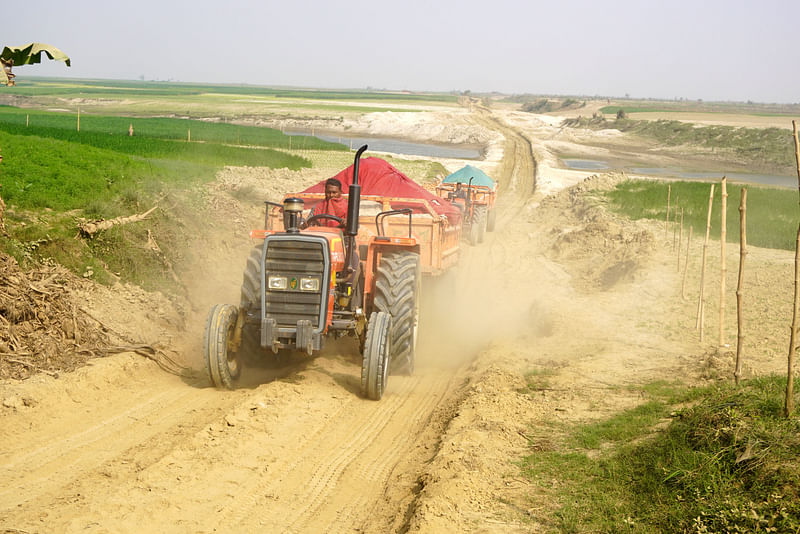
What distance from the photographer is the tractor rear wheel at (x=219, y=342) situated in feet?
25.4

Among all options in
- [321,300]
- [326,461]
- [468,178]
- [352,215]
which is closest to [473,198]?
[468,178]

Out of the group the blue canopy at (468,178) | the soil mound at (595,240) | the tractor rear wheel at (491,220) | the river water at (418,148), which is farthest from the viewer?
the river water at (418,148)

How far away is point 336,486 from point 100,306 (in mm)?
5841

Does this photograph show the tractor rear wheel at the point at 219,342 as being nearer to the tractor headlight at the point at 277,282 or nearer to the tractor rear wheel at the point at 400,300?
the tractor headlight at the point at 277,282

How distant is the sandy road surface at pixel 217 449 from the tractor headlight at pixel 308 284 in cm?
112

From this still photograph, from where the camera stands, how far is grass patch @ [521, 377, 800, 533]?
184 inches

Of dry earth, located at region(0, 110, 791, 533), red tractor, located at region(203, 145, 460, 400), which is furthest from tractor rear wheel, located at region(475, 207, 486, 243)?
red tractor, located at region(203, 145, 460, 400)

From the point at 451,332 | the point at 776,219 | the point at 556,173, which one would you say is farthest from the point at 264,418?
the point at 556,173

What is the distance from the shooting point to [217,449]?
20.4 ft

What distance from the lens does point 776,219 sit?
76.7 feet

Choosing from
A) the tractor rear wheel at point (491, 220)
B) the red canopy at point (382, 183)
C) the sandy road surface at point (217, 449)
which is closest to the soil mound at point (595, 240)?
the tractor rear wheel at point (491, 220)

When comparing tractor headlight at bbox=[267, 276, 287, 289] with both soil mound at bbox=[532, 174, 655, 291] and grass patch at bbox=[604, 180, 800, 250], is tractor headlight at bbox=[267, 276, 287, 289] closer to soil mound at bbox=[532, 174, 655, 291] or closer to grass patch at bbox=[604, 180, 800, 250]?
soil mound at bbox=[532, 174, 655, 291]

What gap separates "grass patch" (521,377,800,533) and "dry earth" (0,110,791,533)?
0.31 m

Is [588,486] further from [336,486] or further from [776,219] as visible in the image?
[776,219]
